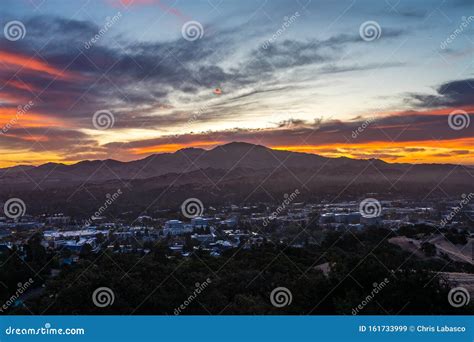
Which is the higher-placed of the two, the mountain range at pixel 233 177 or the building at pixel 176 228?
the mountain range at pixel 233 177

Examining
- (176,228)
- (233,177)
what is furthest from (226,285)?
(233,177)

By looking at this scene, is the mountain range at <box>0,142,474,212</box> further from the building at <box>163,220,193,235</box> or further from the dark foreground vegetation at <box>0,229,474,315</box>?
the dark foreground vegetation at <box>0,229,474,315</box>

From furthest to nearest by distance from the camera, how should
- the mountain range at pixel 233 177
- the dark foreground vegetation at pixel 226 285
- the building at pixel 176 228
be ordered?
1. the mountain range at pixel 233 177
2. the building at pixel 176 228
3. the dark foreground vegetation at pixel 226 285

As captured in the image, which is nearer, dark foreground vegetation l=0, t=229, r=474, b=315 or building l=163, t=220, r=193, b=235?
dark foreground vegetation l=0, t=229, r=474, b=315

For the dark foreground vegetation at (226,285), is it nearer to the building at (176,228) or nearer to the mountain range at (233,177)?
the building at (176,228)

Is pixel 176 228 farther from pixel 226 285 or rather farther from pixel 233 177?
pixel 226 285

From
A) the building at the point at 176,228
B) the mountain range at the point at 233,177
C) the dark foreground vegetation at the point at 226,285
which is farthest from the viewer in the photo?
the mountain range at the point at 233,177

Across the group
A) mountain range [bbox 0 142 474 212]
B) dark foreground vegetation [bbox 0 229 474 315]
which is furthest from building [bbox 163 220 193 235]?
dark foreground vegetation [bbox 0 229 474 315]

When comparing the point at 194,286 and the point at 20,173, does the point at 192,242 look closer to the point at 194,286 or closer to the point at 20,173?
the point at 194,286

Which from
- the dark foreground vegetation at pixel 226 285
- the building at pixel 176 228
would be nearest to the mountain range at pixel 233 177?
the building at pixel 176 228

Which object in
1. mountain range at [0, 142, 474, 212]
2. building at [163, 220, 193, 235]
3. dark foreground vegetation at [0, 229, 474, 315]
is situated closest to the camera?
dark foreground vegetation at [0, 229, 474, 315]

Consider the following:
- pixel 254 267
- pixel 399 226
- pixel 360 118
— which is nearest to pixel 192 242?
pixel 254 267
